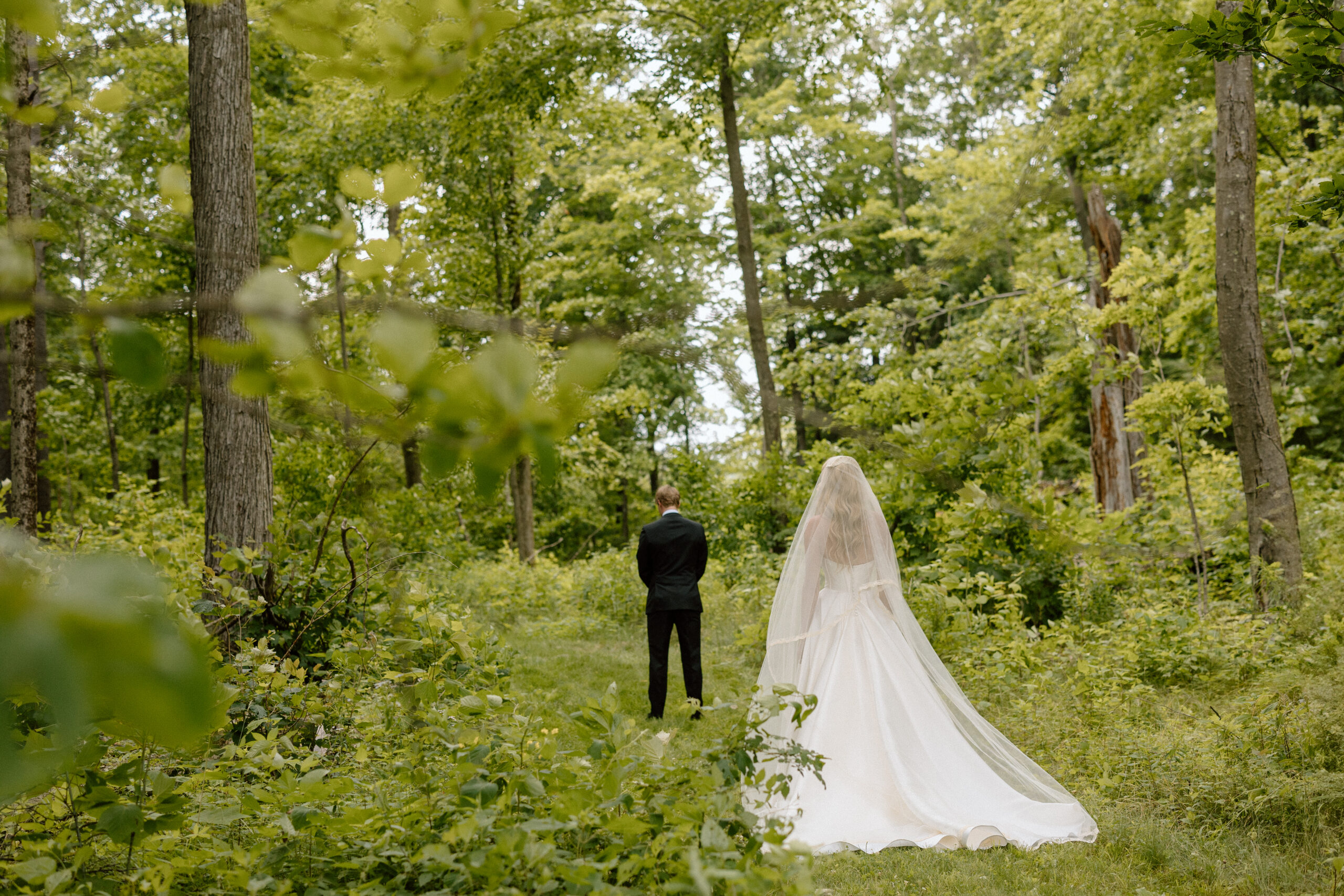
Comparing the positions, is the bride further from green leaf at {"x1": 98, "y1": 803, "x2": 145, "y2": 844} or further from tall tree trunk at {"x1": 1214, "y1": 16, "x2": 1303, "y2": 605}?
tall tree trunk at {"x1": 1214, "y1": 16, "x2": 1303, "y2": 605}

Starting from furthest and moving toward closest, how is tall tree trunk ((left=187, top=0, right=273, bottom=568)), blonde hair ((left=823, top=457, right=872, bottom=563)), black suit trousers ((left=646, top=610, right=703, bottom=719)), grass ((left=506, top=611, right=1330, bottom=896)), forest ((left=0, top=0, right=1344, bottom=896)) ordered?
black suit trousers ((left=646, top=610, right=703, bottom=719))
blonde hair ((left=823, top=457, right=872, bottom=563))
tall tree trunk ((left=187, top=0, right=273, bottom=568))
grass ((left=506, top=611, right=1330, bottom=896))
forest ((left=0, top=0, right=1344, bottom=896))

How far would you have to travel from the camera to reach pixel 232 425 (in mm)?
5926

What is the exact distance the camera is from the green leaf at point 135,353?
91cm

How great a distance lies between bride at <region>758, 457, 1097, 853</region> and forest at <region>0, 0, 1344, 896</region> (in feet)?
1.00

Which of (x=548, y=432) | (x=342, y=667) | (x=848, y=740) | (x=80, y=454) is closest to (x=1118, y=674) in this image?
(x=848, y=740)

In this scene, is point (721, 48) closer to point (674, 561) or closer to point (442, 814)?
point (674, 561)

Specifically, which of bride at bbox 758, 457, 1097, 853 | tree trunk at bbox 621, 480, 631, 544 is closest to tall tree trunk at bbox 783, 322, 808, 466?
bride at bbox 758, 457, 1097, 853

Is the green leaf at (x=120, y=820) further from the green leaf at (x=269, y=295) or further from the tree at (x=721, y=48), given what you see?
the tree at (x=721, y=48)

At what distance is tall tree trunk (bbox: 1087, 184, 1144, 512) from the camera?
586 inches

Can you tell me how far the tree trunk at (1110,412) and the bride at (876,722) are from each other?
1004 centimetres

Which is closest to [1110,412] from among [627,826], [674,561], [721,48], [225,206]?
[721,48]

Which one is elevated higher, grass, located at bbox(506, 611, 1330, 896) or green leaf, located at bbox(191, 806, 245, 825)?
green leaf, located at bbox(191, 806, 245, 825)

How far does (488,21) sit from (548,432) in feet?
3.79

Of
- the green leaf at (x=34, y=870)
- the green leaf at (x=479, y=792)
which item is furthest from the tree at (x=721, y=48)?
the green leaf at (x=34, y=870)
